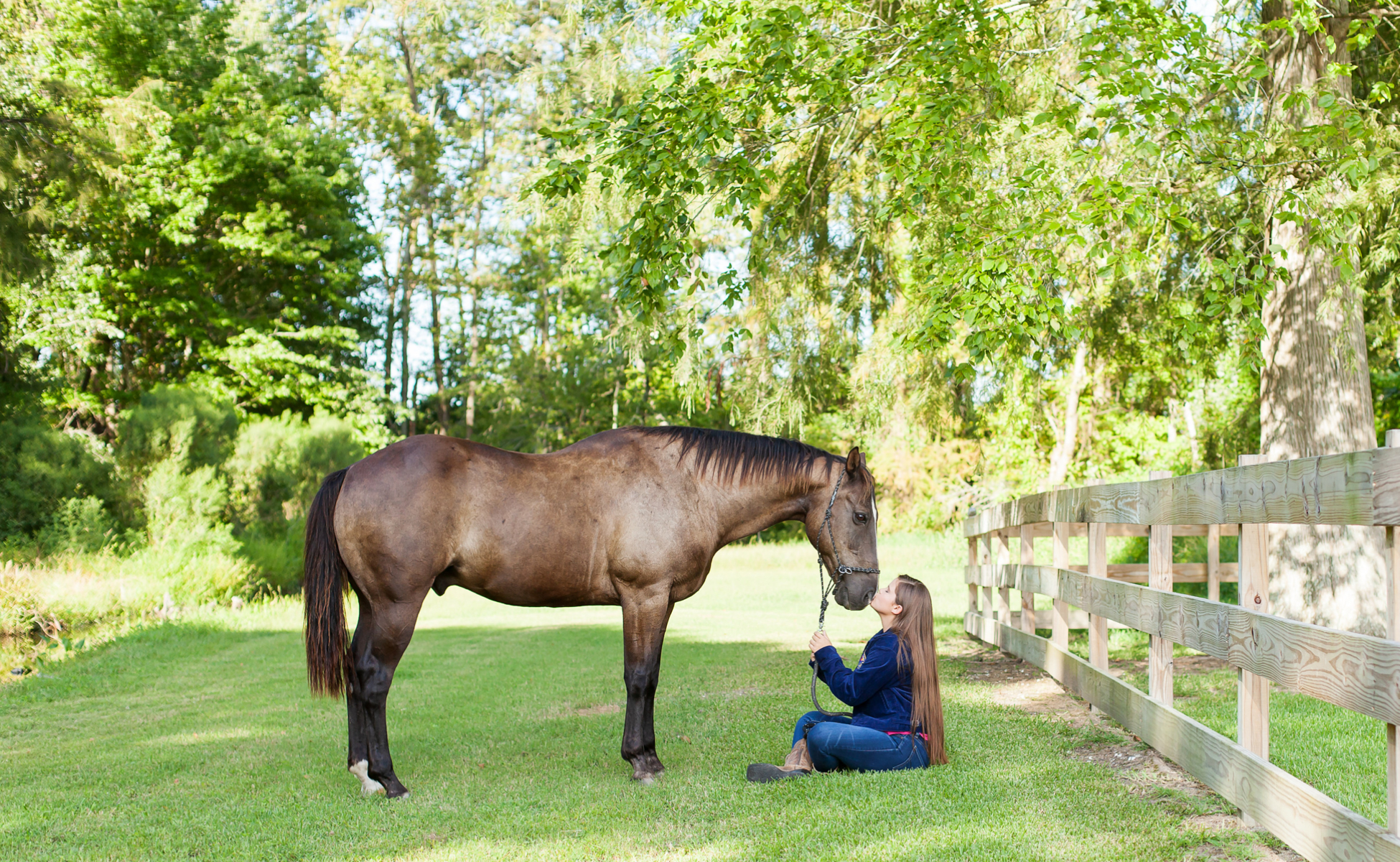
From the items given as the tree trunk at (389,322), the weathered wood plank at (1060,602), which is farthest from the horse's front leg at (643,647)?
the tree trunk at (389,322)

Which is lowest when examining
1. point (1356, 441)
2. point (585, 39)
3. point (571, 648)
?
point (571, 648)

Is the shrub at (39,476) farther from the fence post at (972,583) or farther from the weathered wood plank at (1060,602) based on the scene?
the weathered wood plank at (1060,602)

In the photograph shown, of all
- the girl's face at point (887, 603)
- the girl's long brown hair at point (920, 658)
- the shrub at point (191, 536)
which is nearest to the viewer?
the girl's long brown hair at point (920, 658)

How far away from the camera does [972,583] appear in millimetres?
10633

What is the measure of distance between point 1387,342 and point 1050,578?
26.7 ft

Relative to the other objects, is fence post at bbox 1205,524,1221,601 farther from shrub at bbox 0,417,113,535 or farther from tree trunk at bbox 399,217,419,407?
tree trunk at bbox 399,217,419,407

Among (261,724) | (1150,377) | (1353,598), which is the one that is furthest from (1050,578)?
(1150,377)

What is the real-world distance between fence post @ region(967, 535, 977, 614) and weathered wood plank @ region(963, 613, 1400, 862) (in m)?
4.28

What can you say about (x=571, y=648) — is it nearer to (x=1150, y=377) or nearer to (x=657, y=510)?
(x=657, y=510)

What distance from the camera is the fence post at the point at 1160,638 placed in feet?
15.7

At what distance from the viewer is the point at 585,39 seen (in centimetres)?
1441

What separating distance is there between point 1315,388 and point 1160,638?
188 inches

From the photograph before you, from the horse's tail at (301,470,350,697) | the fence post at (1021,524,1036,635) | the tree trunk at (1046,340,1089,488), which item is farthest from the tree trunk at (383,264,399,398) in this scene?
the horse's tail at (301,470,350,697)

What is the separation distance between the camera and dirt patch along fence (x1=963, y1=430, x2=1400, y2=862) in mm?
2852
